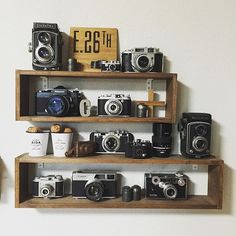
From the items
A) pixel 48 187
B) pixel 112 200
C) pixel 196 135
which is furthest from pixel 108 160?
pixel 196 135

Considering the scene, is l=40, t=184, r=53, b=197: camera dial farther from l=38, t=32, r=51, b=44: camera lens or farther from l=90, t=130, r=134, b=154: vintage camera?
l=38, t=32, r=51, b=44: camera lens

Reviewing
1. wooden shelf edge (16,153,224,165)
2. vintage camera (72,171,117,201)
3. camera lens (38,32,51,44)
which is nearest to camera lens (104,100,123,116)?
wooden shelf edge (16,153,224,165)

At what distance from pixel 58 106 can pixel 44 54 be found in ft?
0.93

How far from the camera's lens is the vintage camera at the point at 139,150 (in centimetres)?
147

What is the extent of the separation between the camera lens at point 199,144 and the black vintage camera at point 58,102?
655mm

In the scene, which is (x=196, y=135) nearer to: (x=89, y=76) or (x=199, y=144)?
(x=199, y=144)

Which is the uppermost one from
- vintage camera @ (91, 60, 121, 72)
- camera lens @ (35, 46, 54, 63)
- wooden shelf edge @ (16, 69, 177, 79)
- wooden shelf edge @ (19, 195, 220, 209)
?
camera lens @ (35, 46, 54, 63)

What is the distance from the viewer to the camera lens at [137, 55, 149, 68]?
1484 mm

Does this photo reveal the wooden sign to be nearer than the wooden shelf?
No

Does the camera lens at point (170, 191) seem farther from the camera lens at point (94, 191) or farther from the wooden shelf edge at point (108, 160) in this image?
the camera lens at point (94, 191)

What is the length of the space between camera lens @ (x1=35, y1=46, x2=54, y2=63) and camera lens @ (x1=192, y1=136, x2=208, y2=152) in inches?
35.0

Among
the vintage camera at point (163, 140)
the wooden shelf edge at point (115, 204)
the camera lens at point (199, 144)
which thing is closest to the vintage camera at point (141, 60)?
the vintage camera at point (163, 140)

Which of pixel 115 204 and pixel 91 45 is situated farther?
pixel 91 45

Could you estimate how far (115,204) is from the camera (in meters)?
1.48
